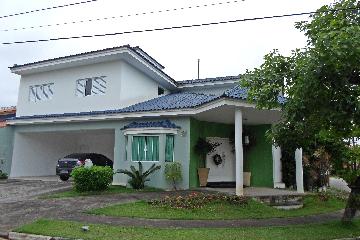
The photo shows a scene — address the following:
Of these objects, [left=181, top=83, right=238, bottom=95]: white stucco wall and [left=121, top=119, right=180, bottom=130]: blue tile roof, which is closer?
[left=121, top=119, right=180, bottom=130]: blue tile roof

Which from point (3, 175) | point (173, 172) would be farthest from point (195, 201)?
point (3, 175)

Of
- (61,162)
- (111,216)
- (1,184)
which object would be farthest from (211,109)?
(1,184)

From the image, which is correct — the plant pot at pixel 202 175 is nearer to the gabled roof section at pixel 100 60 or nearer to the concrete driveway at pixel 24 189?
the concrete driveway at pixel 24 189

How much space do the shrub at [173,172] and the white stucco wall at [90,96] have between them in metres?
4.87

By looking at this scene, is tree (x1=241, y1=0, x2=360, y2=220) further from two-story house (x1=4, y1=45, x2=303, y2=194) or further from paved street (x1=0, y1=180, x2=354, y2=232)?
two-story house (x1=4, y1=45, x2=303, y2=194)

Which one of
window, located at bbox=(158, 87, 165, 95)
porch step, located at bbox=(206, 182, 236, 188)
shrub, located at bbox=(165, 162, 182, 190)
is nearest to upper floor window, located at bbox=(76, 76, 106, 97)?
window, located at bbox=(158, 87, 165, 95)

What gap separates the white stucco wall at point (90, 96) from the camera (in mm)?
18531

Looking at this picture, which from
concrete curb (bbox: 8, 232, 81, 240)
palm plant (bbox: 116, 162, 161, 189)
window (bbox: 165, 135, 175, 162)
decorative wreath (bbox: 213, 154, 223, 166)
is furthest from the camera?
decorative wreath (bbox: 213, 154, 223, 166)

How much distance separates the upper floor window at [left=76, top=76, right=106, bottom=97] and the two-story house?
6cm

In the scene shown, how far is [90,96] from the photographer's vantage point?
19.3m

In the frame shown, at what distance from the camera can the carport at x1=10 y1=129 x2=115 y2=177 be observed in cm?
2105

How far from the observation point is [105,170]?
1457 cm

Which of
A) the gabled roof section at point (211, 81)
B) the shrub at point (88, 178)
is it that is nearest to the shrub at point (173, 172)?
the shrub at point (88, 178)

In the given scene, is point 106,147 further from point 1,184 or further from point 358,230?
point 358,230
